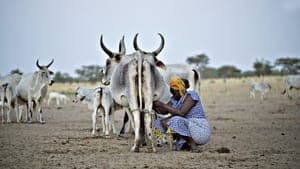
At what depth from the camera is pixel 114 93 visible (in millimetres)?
9680

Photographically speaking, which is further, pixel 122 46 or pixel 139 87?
pixel 122 46

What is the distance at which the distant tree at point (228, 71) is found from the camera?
63.4m

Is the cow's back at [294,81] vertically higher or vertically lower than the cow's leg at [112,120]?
higher

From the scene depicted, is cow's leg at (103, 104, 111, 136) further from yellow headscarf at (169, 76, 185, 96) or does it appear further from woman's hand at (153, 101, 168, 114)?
yellow headscarf at (169, 76, 185, 96)

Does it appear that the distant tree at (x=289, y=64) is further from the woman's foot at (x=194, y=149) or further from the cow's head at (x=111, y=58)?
the woman's foot at (x=194, y=149)

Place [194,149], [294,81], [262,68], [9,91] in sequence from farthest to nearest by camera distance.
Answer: [262,68] < [294,81] < [9,91] < [194,149]

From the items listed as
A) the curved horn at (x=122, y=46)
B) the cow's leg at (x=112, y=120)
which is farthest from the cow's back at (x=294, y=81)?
the curved horn at (x=122, y=46)

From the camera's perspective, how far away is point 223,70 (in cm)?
6412

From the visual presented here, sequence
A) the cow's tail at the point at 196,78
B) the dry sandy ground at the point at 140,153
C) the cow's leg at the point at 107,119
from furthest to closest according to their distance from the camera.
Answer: the cow's tail at the point at 196,78 < the cow's leg at the point at 107,119 < the dry sandy ground at the point at 140,153

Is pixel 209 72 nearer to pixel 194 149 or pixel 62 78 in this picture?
pixel 62 78

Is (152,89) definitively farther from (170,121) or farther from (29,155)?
(29,155)

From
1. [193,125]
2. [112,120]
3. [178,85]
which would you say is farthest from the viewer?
[112,120]

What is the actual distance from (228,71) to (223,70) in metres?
0.71

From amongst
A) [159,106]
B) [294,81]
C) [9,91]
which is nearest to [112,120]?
[159,106]
